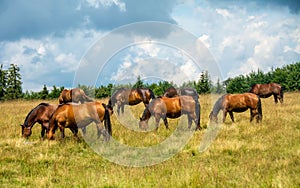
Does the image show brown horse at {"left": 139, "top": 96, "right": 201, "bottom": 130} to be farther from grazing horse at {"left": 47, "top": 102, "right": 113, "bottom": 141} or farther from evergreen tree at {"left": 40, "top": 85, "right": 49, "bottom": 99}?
evergreen tree at {"left": 40, "top": 85, "right": 49, "bottom": 99}

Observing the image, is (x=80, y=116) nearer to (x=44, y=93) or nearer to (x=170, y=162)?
(x=170, y=162)

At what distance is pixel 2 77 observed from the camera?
4791cm

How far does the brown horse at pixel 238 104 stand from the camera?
1352 centimetres

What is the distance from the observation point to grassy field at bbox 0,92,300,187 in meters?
6.20

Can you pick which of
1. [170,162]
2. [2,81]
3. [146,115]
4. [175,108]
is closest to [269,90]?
[175,108]

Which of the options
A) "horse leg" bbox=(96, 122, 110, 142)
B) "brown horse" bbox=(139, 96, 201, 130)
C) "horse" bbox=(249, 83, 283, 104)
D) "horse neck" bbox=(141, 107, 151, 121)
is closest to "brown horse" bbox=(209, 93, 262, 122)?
"brown horse" bbox=(139, 96, 201, 130)

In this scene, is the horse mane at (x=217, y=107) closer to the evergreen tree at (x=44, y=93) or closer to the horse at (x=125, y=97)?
the horse at (x=125, y=97)

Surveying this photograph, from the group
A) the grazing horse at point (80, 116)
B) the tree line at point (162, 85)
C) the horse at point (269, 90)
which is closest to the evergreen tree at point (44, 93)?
the tree line at point (162, 85)

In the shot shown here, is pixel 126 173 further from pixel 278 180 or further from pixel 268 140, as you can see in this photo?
pixel 268 140

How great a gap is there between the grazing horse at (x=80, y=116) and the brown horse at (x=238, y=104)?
5.19 meters

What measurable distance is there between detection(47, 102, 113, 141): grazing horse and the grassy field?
525 mm

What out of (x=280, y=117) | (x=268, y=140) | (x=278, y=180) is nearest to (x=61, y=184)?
(x=278, y=180)

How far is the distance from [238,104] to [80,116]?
6816 millimetres

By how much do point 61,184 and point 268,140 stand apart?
6.57 meters
